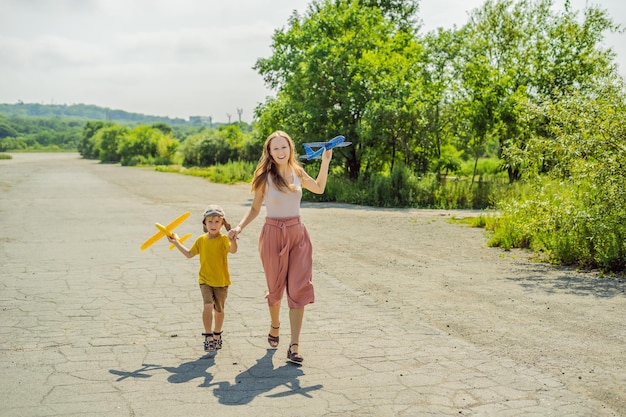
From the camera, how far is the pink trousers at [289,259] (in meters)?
5.25

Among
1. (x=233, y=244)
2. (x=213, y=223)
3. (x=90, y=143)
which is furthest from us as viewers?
(x=90, y=143)

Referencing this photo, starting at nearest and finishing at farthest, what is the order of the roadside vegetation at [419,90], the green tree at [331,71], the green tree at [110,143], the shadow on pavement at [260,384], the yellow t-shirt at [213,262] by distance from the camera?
1. the shadow on pavement at [260,384]
2. the yellow t-shirt at [213,262]
3. the roadside vegetation at [419,90]
4. the green tree at [331,71]
5. the green tree at [110,143]

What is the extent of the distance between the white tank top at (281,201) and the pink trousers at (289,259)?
0.17ft

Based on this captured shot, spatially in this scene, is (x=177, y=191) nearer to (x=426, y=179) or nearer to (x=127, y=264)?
(x=426, y=179)

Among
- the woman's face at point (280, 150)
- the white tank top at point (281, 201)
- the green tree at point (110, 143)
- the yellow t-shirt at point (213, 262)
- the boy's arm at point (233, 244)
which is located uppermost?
the green tree at point (110, 143)

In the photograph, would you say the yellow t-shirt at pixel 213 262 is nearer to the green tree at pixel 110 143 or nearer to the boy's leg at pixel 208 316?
the boy's leg at pixel 208 316

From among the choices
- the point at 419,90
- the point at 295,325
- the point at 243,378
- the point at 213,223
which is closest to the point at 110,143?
the point at 419,90

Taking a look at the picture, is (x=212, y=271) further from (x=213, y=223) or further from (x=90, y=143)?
(x=90, y=143)

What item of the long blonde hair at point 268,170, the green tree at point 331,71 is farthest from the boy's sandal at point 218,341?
the green tree at point 331,71

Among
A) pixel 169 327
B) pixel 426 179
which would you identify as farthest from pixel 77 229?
pixel 426 179

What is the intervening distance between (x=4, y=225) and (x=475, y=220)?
11.2 meters

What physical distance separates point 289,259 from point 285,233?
0.23 m

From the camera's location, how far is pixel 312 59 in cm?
2517

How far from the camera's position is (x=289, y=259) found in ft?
17.5
